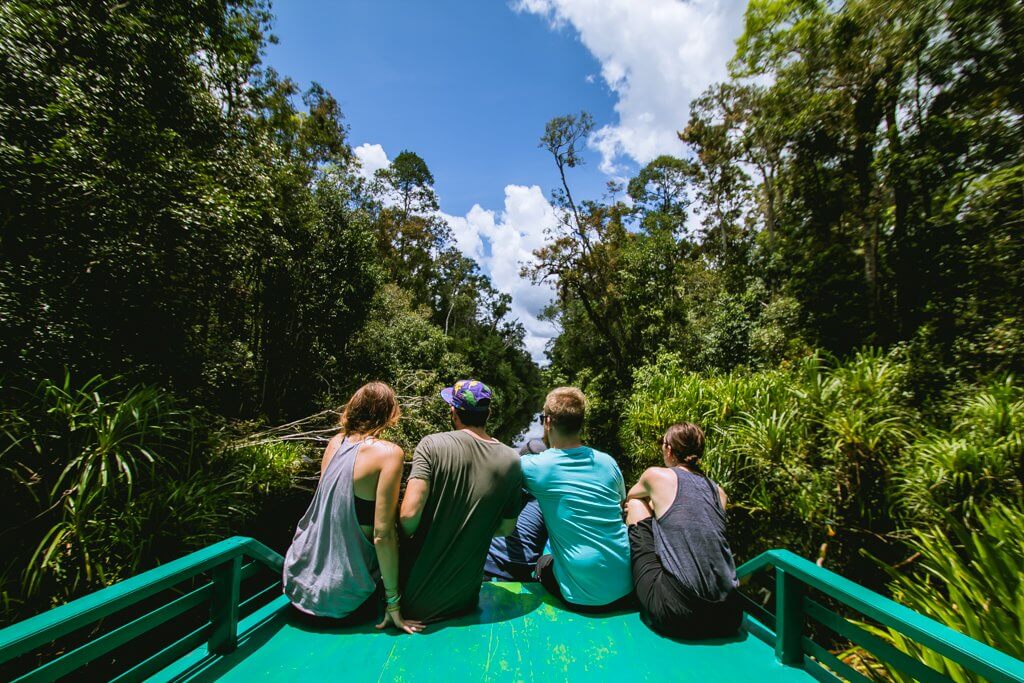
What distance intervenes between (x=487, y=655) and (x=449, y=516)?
0.59 meters

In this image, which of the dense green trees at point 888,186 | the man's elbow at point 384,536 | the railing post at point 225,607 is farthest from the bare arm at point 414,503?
the dense green trees at point 888,186

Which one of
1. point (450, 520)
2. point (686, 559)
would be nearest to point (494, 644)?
point (450, 520)

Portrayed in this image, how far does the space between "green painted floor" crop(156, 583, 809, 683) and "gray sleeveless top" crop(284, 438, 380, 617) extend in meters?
0.16

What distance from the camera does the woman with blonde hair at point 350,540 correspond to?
181cm

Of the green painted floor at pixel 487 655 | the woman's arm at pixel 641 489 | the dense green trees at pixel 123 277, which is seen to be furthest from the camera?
the dense green trees at pixel 123 277

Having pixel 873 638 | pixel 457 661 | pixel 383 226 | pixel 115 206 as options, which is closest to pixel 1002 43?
pixel 873 638

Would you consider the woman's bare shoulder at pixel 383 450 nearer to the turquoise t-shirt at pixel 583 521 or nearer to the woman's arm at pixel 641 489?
the turquoise t-shirt at pixel 583 521

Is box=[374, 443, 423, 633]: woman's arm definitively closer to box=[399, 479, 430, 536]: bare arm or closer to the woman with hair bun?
box=[399, 479, 430, 536]: bare arm

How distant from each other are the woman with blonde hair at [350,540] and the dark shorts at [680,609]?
111 centimetres

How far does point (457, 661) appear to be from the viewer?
1.73 m

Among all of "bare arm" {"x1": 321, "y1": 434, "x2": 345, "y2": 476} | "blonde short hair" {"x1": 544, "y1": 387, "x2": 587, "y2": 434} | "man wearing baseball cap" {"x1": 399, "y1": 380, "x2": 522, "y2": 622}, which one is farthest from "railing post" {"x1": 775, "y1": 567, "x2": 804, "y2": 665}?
"bare arm" {"x1": 321, "y1": 434, "x2": 345, "y2": 476}

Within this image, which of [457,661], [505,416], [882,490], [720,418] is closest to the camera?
[457,661]

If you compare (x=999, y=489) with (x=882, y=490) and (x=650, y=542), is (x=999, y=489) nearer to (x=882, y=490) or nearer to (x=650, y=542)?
(x=882, y=490)

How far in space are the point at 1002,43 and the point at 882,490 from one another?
17.6ft
